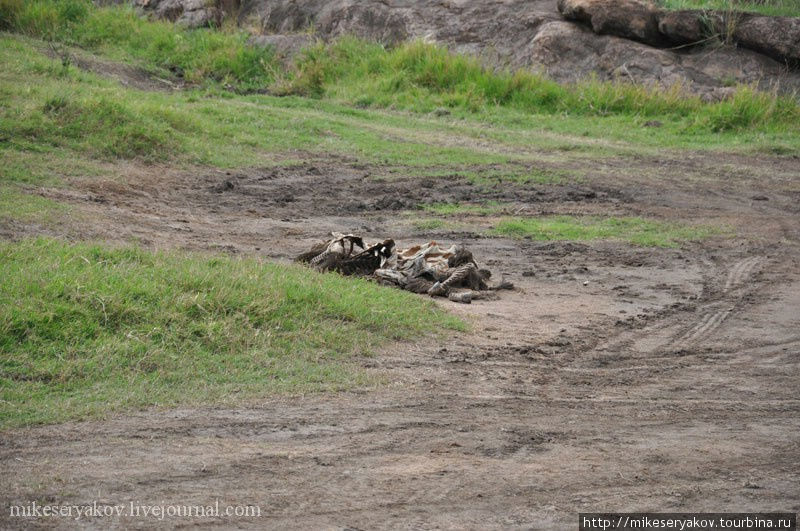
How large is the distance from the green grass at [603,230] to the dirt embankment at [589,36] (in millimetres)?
6824

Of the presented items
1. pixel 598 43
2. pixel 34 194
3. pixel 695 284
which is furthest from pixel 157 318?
pixel 598 43

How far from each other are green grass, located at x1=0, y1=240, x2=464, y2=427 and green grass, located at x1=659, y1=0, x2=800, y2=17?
43.2ft

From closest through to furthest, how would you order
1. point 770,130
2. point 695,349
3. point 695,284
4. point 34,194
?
point 695,349 < point 695,284 < point 34,194 < point 770,130

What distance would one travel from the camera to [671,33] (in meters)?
18.6

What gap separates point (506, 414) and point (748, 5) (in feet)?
50.2

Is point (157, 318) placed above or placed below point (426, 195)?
above

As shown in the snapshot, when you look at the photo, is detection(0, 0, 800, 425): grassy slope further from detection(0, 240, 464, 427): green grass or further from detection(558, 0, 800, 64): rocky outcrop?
detection(558, 0, 800, 64): rocky outcrop

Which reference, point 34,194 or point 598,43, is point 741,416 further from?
point 598,43

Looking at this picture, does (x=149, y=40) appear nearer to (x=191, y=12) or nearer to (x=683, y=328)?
(x=191, y=12)

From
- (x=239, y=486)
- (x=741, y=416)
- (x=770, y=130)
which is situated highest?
(x=239, y=486)

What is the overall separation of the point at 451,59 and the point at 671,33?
13.2 feet

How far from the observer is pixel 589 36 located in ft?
62.8

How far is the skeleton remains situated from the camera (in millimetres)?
8453

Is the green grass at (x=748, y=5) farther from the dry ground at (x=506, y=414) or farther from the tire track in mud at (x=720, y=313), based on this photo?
the tire track in mud at (x=720, y=313)
